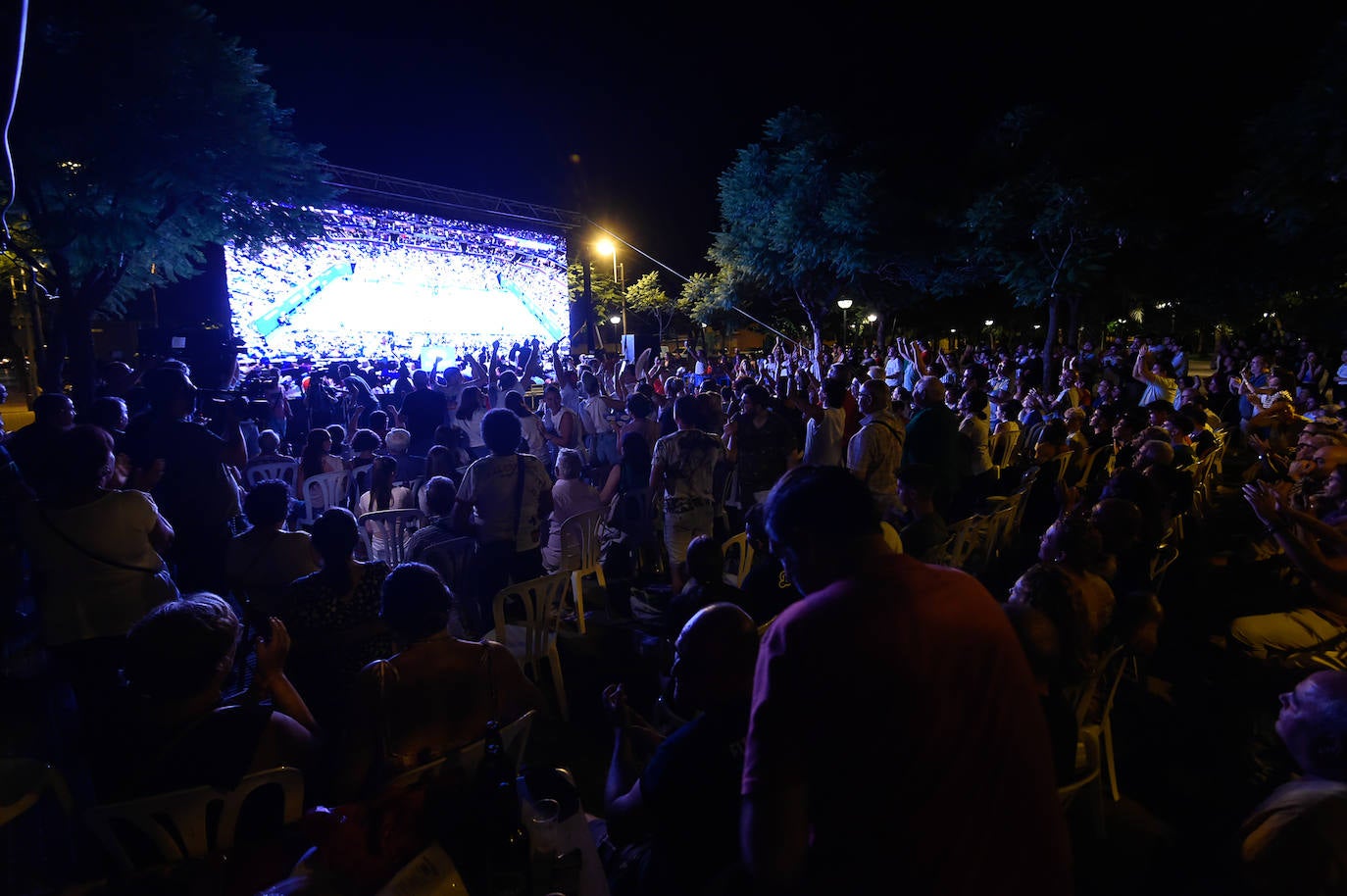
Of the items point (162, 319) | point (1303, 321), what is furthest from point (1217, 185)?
point (162, 319)

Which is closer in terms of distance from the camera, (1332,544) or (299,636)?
(299,636)

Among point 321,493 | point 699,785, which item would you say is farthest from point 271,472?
point 699,785

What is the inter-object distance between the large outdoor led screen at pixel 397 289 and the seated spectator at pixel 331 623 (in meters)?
18.5

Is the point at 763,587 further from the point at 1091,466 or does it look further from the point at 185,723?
the point at 1091,466

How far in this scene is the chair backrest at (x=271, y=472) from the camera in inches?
239

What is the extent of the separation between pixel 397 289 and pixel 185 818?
24.6 meters

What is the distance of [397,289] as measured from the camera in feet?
78.3

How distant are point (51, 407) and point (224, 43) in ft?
28.0

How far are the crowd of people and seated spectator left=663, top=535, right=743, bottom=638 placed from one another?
2cm

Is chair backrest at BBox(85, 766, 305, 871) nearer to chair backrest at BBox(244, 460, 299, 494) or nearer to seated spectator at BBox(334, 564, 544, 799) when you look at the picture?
seated spectator at BBox(334, 564, 544, 799)

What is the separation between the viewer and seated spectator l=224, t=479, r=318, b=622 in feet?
10.0

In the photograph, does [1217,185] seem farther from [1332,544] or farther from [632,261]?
[632,261]

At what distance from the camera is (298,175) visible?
12008 millimetres

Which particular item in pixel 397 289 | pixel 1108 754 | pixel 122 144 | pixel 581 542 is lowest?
pixel 1108 754
